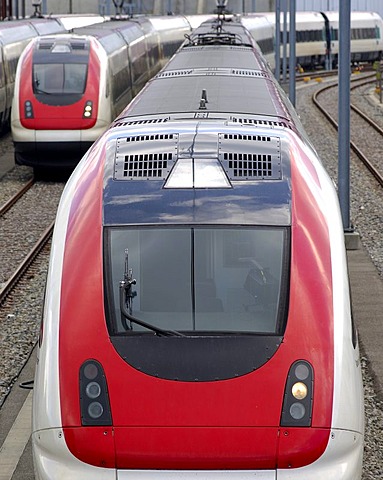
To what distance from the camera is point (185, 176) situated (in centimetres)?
645

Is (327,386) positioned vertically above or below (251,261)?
below

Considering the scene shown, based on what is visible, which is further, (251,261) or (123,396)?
(251,261)

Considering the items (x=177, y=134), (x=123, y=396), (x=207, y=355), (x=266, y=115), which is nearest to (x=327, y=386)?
(x=207, y=355)

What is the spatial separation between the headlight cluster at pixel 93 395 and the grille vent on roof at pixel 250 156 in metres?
1.39

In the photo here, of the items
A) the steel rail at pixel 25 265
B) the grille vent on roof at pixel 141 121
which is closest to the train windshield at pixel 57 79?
the steel rail at pixel 25 265

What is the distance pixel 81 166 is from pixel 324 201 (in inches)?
60.4

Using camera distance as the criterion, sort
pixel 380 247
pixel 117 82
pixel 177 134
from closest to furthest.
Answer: pixel 177 134 → pixel 380 247 → pixel 117 82

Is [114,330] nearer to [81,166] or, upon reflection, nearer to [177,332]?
[177,332]

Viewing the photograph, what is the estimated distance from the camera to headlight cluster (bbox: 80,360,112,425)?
18.5ft

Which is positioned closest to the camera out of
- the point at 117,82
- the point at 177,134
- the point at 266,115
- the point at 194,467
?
the point at 194,467

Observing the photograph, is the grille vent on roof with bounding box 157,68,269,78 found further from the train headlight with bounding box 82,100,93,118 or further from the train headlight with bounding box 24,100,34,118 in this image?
the train headlight with bounding box 24,100,34,118

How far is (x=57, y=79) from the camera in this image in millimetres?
20016

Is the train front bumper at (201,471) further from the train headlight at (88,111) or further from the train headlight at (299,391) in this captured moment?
the train headlight at (88,111)

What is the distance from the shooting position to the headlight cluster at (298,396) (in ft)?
18.4
